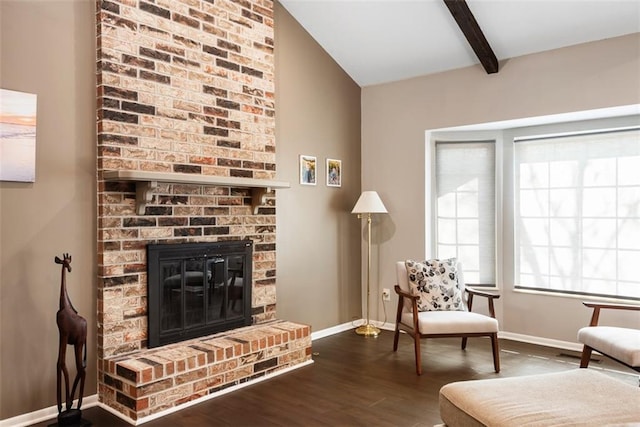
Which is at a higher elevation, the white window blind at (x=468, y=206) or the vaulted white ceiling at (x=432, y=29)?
the vaulted white ceiling at (x=432, y=29)

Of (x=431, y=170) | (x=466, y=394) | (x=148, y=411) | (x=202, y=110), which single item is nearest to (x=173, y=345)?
(x=148, y=411)

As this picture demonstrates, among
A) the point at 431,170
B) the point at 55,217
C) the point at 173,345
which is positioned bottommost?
the point at 173,345

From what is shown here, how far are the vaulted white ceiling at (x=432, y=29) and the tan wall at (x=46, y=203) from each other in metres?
2.14

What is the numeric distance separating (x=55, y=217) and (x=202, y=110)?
1.34 meters

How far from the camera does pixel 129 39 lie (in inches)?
131

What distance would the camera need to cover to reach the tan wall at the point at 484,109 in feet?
13.2

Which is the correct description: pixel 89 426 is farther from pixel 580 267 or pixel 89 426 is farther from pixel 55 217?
pixel 580 267

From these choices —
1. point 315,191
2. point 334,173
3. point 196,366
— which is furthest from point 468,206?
point 196,366

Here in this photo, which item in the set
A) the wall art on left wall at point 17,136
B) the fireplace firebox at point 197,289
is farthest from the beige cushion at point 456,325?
the wall art on left wall at point 17,136

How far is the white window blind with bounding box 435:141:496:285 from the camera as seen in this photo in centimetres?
504

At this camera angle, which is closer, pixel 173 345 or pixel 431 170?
pixel 173 345

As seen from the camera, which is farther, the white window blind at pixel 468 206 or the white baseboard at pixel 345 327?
Answer: the white window blind at pixel 468 206

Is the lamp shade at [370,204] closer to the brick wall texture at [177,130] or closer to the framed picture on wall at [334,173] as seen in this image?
the framed picture on wall at [334,173]

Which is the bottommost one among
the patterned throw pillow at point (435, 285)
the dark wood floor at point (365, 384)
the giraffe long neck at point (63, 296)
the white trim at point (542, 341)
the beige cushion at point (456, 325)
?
the dark wood floor at point (365, 384)
